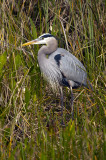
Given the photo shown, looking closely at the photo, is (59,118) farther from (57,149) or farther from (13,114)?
(57,149)

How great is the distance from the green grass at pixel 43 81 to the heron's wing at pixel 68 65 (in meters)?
0.11

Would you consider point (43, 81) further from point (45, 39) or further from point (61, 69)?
point (45, 39)

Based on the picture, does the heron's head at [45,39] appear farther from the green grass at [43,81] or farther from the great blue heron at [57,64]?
the green grass at [43,81]

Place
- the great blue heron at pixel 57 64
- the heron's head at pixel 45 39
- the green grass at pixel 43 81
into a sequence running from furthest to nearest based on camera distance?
the great blue heron at pixel 57 64 < the heron's head at pixel 45 39 < the green grass at pixel 43 81

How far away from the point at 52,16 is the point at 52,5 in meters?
0.13

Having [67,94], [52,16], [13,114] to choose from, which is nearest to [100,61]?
[67,94]

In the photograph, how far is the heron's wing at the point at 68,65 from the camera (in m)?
3.70

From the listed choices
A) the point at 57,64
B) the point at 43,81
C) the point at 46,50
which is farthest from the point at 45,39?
the point at 43,81

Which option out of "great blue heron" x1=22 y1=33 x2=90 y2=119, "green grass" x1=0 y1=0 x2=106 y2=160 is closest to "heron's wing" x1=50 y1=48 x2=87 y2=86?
"great blue heron" x1=22 y1=33 x2=90 y2=119

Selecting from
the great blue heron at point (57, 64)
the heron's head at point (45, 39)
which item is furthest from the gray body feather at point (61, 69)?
the heron's head at point (45, 39)

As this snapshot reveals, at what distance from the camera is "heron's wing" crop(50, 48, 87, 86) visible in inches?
146

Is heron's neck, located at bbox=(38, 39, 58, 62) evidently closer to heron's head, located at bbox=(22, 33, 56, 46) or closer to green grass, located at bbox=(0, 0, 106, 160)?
heron's head, located at bbox=(22, 33, 56, 46)

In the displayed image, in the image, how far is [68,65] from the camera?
379 cm

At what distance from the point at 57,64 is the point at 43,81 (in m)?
0.24
